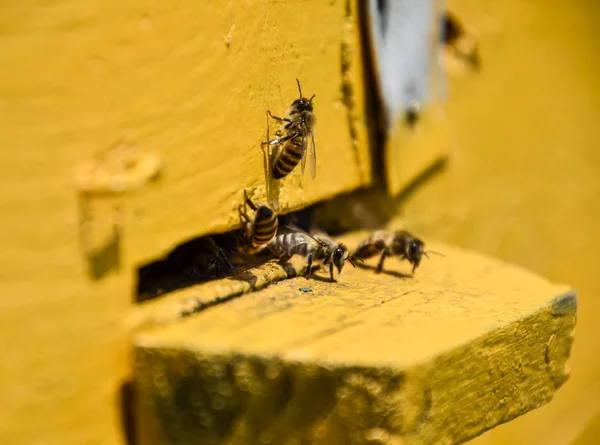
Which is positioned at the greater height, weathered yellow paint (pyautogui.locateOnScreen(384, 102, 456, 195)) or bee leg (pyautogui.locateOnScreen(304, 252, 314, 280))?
weathered yellow paint (pyautogui.locateOnScreen(384, 102, 456, 195))

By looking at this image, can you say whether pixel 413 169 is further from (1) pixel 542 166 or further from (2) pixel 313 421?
(2) pixel 313 421

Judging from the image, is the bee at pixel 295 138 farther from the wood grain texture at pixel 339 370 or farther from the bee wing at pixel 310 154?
the wood grain texture at pixel 339 370

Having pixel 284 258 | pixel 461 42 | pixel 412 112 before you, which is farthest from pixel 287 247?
pixel 461 42

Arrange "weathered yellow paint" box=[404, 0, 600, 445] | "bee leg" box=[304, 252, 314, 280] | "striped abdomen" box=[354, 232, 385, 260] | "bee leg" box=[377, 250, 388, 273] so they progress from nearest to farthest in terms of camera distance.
→ "bee leg" box=[304, 252, 314, 280] → "bee leg" box=[377, 250, 388, 273] → "striped abdomen" box=[354, 232, 385, 260] → "weathered yellow paint" box=[404, 0, 600, 445]

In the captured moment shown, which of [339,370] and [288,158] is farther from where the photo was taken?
[288,158]

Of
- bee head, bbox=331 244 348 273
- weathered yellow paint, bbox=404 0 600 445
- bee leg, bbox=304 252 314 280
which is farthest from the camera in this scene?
weathered yellow paint, bbox=404 0 600 445

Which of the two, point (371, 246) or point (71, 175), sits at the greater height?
point (71, 175)

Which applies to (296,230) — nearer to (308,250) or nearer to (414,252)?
(308,250)

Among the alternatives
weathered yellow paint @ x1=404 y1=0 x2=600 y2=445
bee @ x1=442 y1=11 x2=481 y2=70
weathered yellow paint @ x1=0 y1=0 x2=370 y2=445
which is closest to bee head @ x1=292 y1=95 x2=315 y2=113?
weathered yellow paint @ x1=0 y1=0 x2=370 y2=445

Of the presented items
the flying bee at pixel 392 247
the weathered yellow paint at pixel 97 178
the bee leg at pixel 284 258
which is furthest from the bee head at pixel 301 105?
the flying bee at pixel 392 247

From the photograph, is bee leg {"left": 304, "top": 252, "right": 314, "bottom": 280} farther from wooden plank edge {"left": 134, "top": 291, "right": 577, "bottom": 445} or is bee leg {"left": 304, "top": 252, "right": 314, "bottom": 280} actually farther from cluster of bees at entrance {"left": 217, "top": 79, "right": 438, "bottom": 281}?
wooden plank edge {"left": 134, "top": 291, "right": 577, "bottom": 445}
